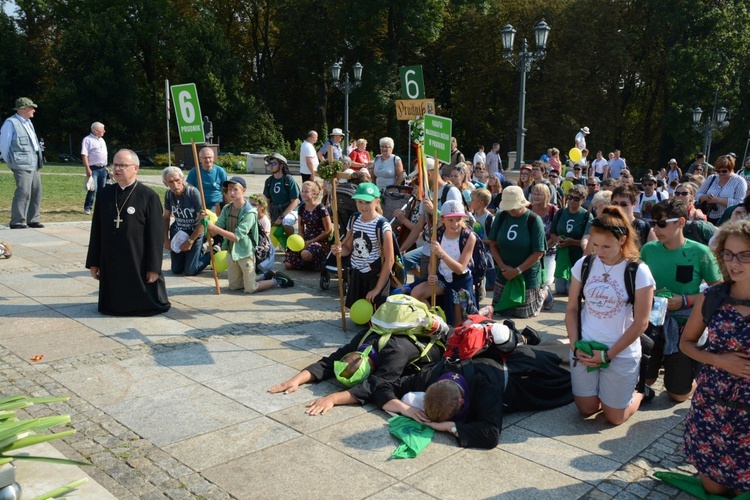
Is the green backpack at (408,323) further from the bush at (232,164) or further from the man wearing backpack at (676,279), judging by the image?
the bush at (232,164)

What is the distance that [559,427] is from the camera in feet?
16.8

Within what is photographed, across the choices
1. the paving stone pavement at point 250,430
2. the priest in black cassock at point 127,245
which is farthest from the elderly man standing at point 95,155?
the paving stone pavement at point 250,430

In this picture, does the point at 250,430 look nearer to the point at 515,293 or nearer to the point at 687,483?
the point at 687,483

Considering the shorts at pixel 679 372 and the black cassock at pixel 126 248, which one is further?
the black cassock at pixel 126 248

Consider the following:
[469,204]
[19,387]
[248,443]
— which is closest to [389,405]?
[248,443]

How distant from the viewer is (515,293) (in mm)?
8172

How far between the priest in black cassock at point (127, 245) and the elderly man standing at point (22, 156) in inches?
236

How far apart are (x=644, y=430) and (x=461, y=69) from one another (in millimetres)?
43577

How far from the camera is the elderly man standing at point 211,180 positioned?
11273mm

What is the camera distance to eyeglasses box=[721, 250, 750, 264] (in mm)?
3783

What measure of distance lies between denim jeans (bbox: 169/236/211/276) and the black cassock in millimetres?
2243

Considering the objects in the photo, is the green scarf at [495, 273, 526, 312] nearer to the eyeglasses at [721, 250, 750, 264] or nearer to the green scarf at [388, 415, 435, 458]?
the green scarf at [388, 415, 435, 458]

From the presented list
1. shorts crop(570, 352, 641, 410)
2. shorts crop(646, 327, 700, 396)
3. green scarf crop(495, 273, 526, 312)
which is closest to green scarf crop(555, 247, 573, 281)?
green scarf crop(495, 273, 526, 312)

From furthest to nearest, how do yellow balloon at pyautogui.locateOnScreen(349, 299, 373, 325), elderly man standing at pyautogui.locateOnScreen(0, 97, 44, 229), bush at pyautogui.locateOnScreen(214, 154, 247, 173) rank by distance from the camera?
bush at pyautogui.locateOnScreen(214, 154, 247, 173) → elderly man standing at pyautogui.locateOnScreen(0, 97, 44, 229) → yellow balloon at pyautogui.locateOnScreen(349, 299, 373, 325)
